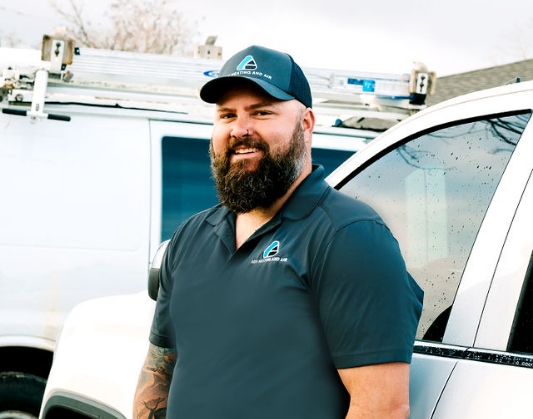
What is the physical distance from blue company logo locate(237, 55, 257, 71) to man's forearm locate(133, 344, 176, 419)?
820 millimetres

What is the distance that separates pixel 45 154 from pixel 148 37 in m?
30.5

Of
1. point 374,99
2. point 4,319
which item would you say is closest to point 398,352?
point 4,319

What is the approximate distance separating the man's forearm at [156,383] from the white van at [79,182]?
2.60 m

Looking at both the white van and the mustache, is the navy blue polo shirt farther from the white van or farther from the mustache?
the white van

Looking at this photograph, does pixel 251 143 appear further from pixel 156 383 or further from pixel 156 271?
pixel 156 383

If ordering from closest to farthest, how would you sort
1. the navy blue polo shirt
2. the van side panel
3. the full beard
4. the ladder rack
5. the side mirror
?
the navy blue polo shirt
the full beard
the side mirror
the van side panel
the ladder rack

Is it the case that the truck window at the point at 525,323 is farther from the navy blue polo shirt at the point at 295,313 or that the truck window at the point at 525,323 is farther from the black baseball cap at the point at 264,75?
the black baseball cap at the point at 264,75

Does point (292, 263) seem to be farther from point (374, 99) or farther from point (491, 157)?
point (374, 99)

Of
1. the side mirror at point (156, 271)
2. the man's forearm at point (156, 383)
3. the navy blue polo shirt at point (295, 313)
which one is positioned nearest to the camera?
the navy blue polo shirt at point (295, 313)

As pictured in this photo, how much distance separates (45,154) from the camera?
5.24m

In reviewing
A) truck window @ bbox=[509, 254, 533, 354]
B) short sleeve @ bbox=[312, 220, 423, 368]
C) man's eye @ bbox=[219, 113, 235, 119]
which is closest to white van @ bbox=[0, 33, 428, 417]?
man's eye @ bbox=[219, 113, 235, 119]

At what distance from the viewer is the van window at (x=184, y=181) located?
5.46 meters

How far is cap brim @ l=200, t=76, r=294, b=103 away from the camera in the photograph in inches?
94.2

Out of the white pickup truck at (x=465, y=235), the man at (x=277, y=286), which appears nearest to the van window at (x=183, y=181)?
the white pickup truck at (x=465, y=235)
